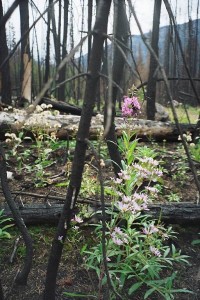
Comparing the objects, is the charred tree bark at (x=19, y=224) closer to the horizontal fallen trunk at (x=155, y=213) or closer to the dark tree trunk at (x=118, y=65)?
the horizontal fallen trunk at (x=155, y=213)

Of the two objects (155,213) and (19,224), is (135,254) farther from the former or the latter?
(19,224)

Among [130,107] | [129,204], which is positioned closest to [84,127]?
[129,204]

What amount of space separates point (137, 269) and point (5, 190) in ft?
4.16

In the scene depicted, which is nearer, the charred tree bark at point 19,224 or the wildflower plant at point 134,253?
the charred tree bark at point 19,224

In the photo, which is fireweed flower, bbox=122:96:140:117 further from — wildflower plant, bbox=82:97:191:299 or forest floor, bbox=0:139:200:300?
forest floor, bbox=0:139:200:300

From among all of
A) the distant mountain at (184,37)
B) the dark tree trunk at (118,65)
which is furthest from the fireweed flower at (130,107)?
the distant mountain at (184,37)

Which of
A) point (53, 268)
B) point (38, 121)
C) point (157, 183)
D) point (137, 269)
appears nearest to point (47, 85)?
point (53, 268)

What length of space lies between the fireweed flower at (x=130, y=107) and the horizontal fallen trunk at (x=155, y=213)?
0.95 m

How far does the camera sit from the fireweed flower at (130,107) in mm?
2836

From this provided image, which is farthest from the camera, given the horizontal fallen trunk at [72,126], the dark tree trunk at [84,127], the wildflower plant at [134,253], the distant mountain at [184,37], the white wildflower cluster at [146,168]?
the horizontal fallen trunk at [72,126]

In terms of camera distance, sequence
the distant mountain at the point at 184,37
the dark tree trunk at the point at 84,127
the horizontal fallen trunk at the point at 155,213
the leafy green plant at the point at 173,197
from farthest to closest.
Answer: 1. the leafy green plant at the point at 173,197
2. the horizontal fallen trunk at the point at 155,213
3. the distant mountain at the point at 184,37
4. the dark tree trunk at the point at 84,127

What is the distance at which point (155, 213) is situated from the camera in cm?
302

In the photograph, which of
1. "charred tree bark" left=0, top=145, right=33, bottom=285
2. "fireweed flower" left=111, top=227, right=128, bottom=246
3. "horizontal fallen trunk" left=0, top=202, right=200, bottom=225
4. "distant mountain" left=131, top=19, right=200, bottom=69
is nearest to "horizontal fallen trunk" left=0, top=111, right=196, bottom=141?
"distant mountain" left=131, top=19, right=200, bottom=69

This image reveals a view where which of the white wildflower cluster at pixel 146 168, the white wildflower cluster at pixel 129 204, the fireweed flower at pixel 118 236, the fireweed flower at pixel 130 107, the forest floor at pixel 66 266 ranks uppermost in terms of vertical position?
the fireweed flower at pixel 130 107
